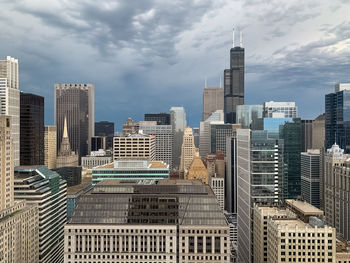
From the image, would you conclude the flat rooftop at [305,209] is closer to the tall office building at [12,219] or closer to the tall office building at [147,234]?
the tall office building at [147,234]

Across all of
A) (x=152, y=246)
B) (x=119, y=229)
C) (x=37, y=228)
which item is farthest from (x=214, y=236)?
(x=37, y=228)

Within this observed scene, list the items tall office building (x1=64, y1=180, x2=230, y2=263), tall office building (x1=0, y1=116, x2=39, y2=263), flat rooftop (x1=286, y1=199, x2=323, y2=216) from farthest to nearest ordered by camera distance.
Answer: flat rooftop (x1=286, y1=199, x2=323, y2=216) → tall office building (x1=0, y1=116, x2=39, y2=263) → tall office building (x1=64, y1=180, x2=230, y2=263)

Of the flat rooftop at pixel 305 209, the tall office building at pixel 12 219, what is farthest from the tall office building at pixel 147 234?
the flat rooftop at pixel 305 209

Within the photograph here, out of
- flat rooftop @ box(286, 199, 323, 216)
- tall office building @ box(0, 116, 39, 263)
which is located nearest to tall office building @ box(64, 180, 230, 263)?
tall office building @ box(0, 116, 39, 263)

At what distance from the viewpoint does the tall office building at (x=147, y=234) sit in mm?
147750

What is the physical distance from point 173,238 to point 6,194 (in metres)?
83.1

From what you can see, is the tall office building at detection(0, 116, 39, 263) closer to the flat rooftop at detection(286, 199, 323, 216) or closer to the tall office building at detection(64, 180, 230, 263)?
the tall office building at detection(64, 180, 230, 263)

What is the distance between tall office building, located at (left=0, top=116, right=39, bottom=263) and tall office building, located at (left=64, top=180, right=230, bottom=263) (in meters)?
24.9

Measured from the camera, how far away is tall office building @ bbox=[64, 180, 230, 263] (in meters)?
148

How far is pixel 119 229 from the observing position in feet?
493

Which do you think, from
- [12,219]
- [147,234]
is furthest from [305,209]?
[12,219]

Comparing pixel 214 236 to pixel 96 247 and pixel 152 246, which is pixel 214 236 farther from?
pixel 96 247

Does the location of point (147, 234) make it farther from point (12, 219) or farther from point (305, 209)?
point (305, 209)

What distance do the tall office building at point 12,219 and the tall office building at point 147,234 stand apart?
24924mm
